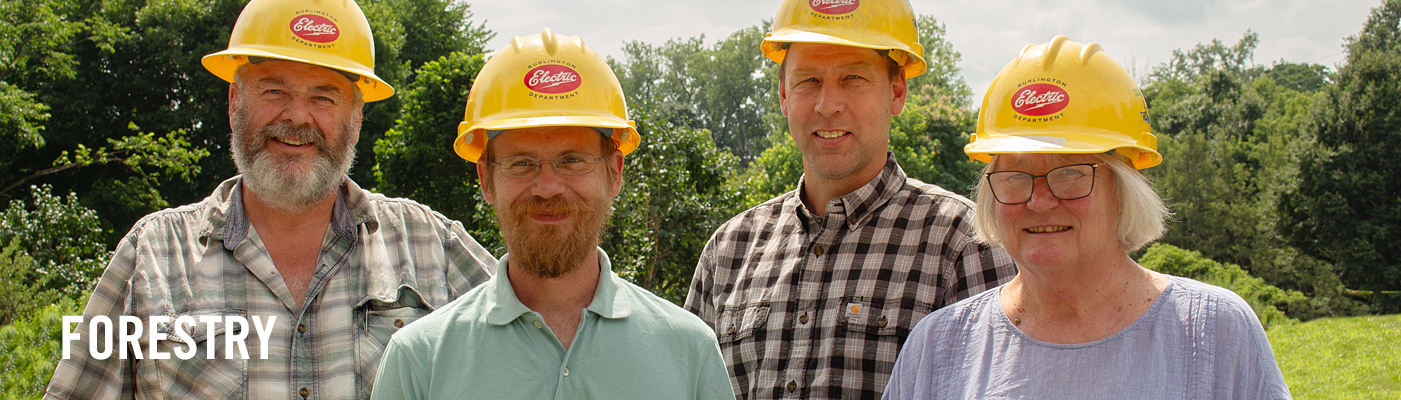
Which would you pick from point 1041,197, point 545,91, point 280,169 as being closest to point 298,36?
point 280,169

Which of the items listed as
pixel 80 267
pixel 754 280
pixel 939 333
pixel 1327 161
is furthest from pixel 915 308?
pixel 1327 161

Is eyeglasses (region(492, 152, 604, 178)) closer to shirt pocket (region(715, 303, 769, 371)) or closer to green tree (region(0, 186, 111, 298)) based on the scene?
shirt pocket (region(715, 303, 769, 371))

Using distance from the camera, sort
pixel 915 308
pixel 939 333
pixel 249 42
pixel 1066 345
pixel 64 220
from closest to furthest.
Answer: pixel 1066 345 → pixel 939 333 → pixel 915 308 → pixel 249 42 → pixel 64 220

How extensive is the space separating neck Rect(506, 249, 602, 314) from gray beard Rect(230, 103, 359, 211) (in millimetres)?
1259

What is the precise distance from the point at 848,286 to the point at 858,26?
894 mm

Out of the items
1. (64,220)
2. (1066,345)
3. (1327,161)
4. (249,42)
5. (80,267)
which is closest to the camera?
(1066,345)

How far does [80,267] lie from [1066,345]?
1502 centimetres

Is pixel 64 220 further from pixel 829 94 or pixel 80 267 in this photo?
pixel 829 94

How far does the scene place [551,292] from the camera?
2.53 metres

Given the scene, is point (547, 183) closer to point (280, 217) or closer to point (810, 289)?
point (810, 289)

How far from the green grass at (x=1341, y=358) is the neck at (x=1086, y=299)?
47.5 ft

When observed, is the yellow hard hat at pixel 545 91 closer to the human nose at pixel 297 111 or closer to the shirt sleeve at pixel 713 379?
the shirt sleeve at pixel 713 379

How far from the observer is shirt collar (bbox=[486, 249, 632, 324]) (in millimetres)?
2389

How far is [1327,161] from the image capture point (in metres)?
30.3
